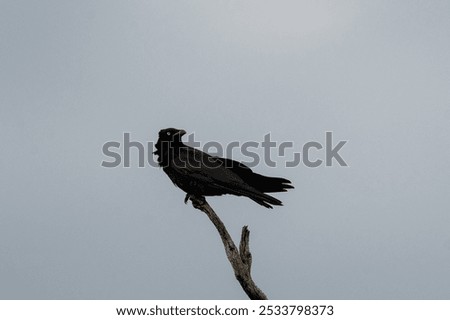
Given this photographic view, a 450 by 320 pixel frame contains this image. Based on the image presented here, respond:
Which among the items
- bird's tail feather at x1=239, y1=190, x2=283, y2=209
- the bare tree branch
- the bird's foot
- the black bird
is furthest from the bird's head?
the bare tree branch

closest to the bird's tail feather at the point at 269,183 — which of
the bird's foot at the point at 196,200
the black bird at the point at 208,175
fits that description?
the black bird at the point at 208,175

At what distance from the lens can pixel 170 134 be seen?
51.5 ft

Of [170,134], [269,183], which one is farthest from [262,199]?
[170,134]

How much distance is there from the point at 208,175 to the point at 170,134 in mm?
1210

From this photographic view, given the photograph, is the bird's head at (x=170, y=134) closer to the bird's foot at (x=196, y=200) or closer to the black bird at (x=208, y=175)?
the black bird at (x=208, y=175)

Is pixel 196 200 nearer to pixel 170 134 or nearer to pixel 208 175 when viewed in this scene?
pixel 208 175

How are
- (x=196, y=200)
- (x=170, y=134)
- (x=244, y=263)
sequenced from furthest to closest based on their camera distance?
(x=170, y=134) → (x=196, y=200) → (x=244, y=263)

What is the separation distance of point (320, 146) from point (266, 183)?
5.68 feet

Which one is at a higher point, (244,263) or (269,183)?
(269,183)

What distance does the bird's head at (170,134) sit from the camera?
1565 cm

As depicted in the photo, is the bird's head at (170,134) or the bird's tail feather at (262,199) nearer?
the bird's tail feather at (262,199)

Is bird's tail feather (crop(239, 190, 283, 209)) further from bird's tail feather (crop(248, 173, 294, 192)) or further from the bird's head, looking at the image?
the bird's head

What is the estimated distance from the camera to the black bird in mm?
14914
